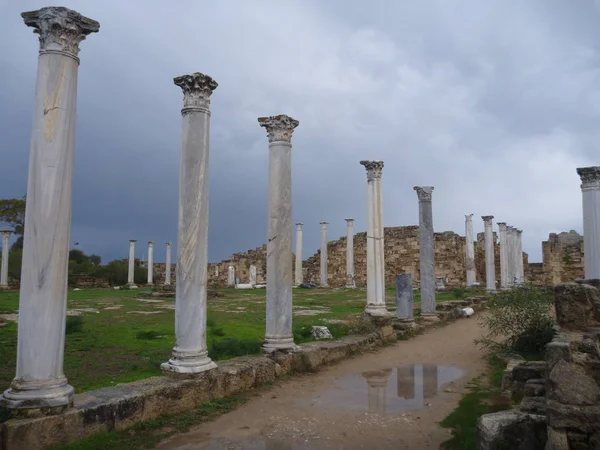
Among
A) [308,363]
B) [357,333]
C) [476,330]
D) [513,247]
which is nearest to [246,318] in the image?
[357,333]

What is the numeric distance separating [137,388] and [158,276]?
4473cm

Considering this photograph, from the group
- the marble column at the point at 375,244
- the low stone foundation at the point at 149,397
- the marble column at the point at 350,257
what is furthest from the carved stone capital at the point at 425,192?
the marble column at the point at 350,257

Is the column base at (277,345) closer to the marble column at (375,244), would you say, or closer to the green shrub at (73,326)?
the marble column at (375,244)

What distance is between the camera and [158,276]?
48.7 meters

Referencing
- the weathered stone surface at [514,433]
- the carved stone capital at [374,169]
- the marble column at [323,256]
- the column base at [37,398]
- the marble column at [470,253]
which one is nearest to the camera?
the weathered stone surface at [514,433]

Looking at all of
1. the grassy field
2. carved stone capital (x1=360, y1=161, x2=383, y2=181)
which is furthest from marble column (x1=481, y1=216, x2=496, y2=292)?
carved stone capital (x1=360, y1=161, x2=383, y2=181)

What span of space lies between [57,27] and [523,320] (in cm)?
982

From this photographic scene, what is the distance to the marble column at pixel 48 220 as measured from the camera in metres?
4.94

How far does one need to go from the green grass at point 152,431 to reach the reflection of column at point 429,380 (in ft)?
9.61

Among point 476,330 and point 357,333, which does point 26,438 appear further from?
point 476,330

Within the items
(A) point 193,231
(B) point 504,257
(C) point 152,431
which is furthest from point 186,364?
(B) point 504,257

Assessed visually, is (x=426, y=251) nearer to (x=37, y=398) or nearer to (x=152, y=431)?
(x=152, y=431)

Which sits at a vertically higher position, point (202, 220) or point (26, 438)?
point (202, 220)

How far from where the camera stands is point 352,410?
20.9ft
